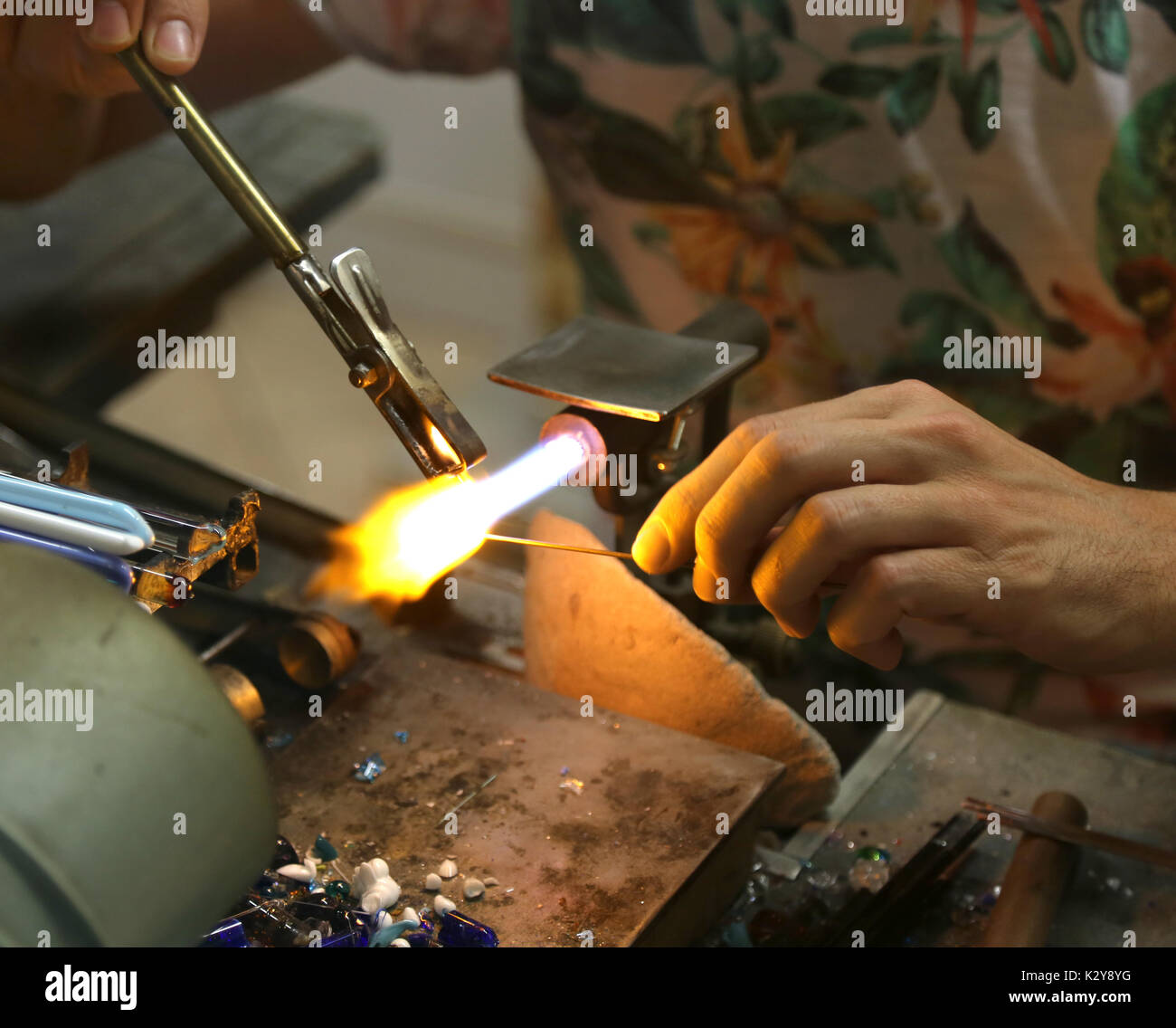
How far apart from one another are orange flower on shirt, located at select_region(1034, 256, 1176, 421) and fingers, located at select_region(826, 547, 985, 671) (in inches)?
24.7

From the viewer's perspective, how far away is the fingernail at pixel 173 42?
0.81 meters

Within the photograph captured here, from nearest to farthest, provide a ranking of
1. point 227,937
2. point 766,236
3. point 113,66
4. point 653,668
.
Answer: point 227,937, point 653,668, point 113,66, point 766,236

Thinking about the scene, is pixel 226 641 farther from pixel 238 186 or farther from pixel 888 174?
pixel 888 174

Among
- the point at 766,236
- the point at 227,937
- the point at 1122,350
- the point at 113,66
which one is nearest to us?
the point at 227,937

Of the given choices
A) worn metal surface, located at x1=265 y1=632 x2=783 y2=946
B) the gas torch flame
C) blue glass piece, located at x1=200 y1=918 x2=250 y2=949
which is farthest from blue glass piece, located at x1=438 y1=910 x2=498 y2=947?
the gas torch flame

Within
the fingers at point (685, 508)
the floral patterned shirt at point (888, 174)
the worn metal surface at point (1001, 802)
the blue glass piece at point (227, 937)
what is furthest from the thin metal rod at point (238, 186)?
the floral patterned shirt at point (888, 174)

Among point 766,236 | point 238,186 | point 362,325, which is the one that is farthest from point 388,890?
point 766,236

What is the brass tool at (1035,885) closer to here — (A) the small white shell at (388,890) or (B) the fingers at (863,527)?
(B) the fingers at (863,527)

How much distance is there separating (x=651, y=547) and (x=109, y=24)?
53cm

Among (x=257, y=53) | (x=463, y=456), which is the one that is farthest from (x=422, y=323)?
(x=463, y=456)

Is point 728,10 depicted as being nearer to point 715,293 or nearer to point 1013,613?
point 715,293

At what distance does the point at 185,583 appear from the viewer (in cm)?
67

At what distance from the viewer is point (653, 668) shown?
905mm

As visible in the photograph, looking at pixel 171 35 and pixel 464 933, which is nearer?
pixel 464 933
